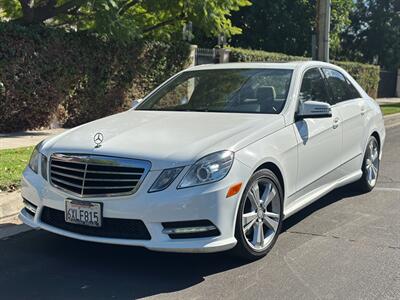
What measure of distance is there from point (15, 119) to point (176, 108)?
7.19 meters

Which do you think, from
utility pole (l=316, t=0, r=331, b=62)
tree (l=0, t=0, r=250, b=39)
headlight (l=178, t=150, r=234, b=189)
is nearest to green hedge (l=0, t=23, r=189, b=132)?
tree (l=0, t=0, r=250, b=39)

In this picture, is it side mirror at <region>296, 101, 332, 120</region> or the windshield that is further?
the windshield

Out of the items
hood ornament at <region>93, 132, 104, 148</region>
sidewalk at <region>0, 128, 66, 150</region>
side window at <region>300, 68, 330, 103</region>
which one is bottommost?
sidewalk at <region>0, 128, 66, 150</region>

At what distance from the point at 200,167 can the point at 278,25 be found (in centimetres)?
2328

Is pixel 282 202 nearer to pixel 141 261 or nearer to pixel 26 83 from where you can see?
pixel 141 261

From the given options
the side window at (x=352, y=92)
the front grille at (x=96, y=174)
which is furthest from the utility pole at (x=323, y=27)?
the front grille at (x=96, y=174)

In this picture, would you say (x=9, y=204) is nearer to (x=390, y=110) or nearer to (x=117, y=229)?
(x=117, y=229)

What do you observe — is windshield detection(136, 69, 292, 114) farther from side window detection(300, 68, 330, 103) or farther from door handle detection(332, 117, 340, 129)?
door handle detection(332, 117, 340, 129)

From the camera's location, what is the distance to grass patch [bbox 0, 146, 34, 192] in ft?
22.3

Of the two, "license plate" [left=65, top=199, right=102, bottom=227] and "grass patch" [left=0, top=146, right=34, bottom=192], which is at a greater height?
"license plate" [left=65, top=199, right=102, bottom=227]

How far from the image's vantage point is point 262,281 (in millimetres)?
4328

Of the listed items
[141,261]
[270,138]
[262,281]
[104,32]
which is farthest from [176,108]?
[104,32]

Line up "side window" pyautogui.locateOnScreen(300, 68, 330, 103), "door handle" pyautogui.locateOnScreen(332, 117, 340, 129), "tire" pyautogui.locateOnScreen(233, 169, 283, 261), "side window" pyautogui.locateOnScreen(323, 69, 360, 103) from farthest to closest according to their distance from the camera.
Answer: "side window" pyautogui.locateOnScreen(323, 69, 360, 103)
"door handle" pyautogui.locateOnScreen(332, 117, 340, 129)
"side window" pyautogui.locateOnScreen(300, 68, 330, 103)
"tire" pyautogui.locateOnScreen(233, 169, 283, 261)

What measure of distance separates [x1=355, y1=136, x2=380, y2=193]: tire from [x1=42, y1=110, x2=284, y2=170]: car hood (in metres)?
2.34
